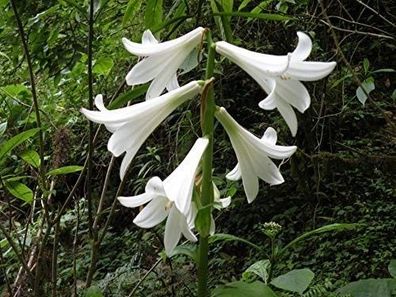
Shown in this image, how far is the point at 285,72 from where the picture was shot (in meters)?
0.81

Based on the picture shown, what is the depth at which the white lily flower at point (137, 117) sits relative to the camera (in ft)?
2.86

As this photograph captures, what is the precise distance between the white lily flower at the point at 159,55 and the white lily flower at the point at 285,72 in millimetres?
56

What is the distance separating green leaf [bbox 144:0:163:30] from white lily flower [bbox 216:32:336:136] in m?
0.43

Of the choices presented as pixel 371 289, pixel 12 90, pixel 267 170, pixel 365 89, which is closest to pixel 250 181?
pixel 267 170

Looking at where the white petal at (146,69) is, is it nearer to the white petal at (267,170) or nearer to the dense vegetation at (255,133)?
the white petal at (267,170)

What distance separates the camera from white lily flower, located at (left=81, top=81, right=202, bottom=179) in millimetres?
873

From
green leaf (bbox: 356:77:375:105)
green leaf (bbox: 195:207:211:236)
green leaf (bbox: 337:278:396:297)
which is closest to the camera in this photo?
green leaf (bbox: 195:207:211:236)

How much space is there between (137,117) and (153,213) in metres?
0.15

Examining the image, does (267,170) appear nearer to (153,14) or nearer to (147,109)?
(147,109)

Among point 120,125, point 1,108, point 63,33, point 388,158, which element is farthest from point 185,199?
point 388,158

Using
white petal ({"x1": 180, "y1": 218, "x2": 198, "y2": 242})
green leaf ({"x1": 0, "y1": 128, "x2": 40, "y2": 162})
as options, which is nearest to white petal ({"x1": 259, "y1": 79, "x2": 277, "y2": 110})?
white petal ({"x1": 180, "y1": 218, "x2": 198, "y2": 242})

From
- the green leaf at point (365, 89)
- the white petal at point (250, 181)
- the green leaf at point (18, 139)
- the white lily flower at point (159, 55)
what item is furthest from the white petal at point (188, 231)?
the green leaf at point (365, 89)

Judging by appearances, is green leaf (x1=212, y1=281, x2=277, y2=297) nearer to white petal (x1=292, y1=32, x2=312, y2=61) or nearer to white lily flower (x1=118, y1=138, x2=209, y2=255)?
white lily flower (x1=118, y1=138, x2=209, y2=255)

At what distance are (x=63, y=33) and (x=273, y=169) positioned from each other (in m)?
1.34
